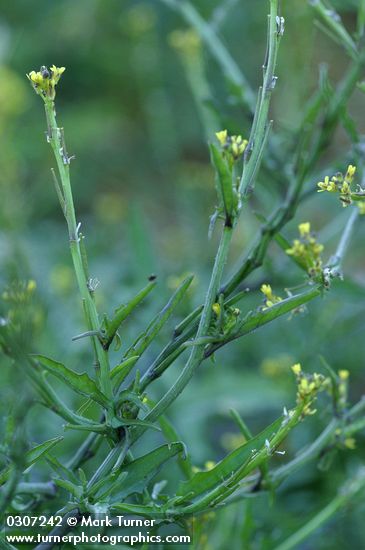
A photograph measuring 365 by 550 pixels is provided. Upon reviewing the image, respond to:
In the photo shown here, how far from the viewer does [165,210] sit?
3607 millimetres

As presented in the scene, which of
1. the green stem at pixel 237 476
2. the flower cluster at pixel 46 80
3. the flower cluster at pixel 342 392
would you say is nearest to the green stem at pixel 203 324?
the green stem at pixel 237 476

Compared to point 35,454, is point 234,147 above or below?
above

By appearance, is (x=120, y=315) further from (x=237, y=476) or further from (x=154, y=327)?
(x=237, y=476)

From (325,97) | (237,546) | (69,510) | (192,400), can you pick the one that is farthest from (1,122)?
(69,510)

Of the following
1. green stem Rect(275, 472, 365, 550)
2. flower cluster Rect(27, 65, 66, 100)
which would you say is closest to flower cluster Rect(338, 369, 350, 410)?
green stem Rect(275, 472, 365, 550)

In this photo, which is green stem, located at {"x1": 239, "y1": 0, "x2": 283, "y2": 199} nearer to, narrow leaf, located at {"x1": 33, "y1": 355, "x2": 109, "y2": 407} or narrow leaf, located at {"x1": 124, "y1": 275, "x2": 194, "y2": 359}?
narrow leaf, located at {"x1": 124, "y1": 275, "x2": 194, "y2": 359}

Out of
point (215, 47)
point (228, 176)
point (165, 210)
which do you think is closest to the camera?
point (228, 176)

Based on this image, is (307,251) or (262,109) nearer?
(262,109)

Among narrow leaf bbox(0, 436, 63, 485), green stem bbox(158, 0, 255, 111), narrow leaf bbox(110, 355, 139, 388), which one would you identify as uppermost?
green stem bbox(158, 0, 255, 111)

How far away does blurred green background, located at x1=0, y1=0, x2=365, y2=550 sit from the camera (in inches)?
69.4

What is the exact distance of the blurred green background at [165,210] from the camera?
1764 millimetres

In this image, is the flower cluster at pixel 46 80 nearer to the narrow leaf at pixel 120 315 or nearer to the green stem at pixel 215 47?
the narrow leaf at pixel 120 315

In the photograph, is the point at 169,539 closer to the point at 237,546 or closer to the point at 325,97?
the point at 237,546

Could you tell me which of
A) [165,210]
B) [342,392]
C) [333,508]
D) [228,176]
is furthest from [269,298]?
[165,210]
